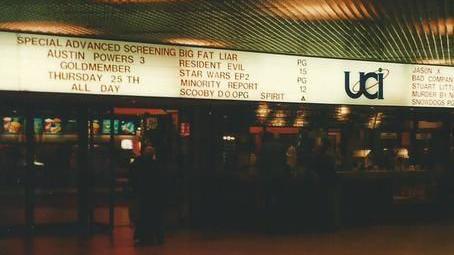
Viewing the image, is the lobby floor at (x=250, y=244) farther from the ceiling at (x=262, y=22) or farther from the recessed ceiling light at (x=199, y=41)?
the recessed ceiling light at (x=199, y=41)

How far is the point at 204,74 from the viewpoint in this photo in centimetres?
1261

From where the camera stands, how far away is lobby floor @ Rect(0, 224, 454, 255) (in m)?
11.2

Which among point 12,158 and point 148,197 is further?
point 12,158

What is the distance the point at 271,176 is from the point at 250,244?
2.03 metres

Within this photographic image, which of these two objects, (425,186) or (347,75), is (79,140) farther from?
(425,186)

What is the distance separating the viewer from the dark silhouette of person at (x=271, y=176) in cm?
1349

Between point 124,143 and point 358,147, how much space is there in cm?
594

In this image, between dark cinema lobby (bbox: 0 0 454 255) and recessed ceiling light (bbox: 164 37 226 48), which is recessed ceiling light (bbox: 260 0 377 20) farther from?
recessed ceiling light (bbox: 164 37 226 48)

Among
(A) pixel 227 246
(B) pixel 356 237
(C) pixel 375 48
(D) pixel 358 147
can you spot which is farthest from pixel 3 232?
(D) pixel 358 147

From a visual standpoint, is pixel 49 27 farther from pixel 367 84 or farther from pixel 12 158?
pixel 367 84

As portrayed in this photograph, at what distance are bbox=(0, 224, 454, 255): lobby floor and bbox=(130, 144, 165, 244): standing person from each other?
10.2 inches

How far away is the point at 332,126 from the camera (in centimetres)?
1734

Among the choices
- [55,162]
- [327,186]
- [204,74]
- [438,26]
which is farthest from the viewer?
[327,186]

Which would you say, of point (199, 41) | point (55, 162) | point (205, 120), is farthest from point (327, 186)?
point (55, 162)
